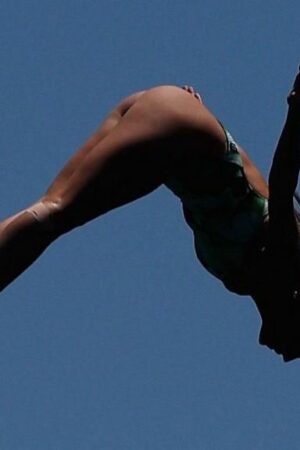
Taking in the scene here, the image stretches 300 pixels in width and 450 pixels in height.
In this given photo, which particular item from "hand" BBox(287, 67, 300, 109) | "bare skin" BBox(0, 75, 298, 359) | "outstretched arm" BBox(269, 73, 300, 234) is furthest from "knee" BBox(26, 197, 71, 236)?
"hand" BBox(287, 67, 300, 109)

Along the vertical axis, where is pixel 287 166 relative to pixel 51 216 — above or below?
above

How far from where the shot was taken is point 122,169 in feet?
33.1

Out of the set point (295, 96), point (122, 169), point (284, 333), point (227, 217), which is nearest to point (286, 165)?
point (295, 96)

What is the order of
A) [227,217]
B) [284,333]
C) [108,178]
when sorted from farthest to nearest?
1. [284,333]
2. [227,217]
3. [108,178]

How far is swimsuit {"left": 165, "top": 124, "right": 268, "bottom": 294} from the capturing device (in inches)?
413

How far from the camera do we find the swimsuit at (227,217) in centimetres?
1048

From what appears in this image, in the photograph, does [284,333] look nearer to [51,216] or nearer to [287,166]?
[287,166]

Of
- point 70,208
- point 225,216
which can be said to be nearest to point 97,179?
point 70,208

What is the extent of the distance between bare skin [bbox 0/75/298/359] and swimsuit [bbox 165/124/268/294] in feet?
0.58

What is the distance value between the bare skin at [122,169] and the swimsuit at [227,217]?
7.0 inches

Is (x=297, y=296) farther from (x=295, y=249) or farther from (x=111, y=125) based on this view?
(x=111, y=125)

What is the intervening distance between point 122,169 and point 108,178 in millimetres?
78

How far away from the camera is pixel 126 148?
10.1 metres

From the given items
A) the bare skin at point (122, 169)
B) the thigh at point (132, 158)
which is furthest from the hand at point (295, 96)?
the thigh at point (132, 158)
